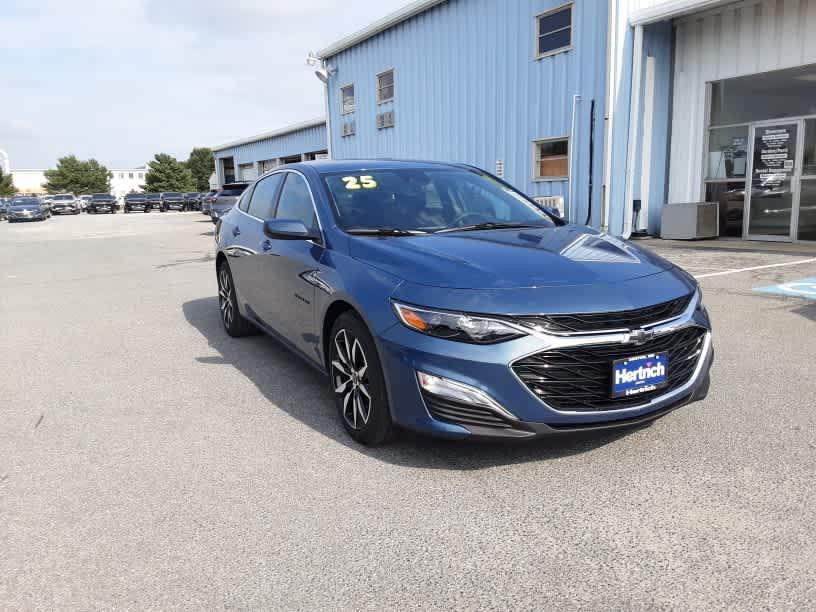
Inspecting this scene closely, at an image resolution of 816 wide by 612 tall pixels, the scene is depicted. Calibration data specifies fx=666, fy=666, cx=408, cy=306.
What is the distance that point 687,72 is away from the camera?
44.3ft

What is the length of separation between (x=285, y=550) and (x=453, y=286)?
1.32 meters

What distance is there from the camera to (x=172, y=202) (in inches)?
1987

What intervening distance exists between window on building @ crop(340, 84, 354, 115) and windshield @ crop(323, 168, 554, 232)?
60.3ft

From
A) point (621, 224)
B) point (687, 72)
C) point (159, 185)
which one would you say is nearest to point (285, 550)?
point (621, 224)

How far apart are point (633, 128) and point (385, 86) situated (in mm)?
9131

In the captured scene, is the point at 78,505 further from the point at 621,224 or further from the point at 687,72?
the point at 687,72

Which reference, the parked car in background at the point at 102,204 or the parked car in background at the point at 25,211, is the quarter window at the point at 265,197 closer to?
the parked car in background at the point at 25,211

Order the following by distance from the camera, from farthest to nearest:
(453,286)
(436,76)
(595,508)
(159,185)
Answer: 1. (159,185)
2. (436,76)
3. (453,286)
4. (595,508)

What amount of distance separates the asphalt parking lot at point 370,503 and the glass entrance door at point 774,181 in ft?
→ 28.5

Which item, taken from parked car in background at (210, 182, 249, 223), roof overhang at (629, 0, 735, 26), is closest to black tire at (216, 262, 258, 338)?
roof overhang at (629, 0, 735, 26)

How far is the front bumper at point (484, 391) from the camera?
288 centimetres

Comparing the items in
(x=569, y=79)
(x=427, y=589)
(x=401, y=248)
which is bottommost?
(x=427, y=589)

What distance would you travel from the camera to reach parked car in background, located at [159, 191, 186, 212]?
50.5m

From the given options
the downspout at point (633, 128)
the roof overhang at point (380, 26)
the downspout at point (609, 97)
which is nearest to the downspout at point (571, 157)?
the downspout at point (609, 97)
